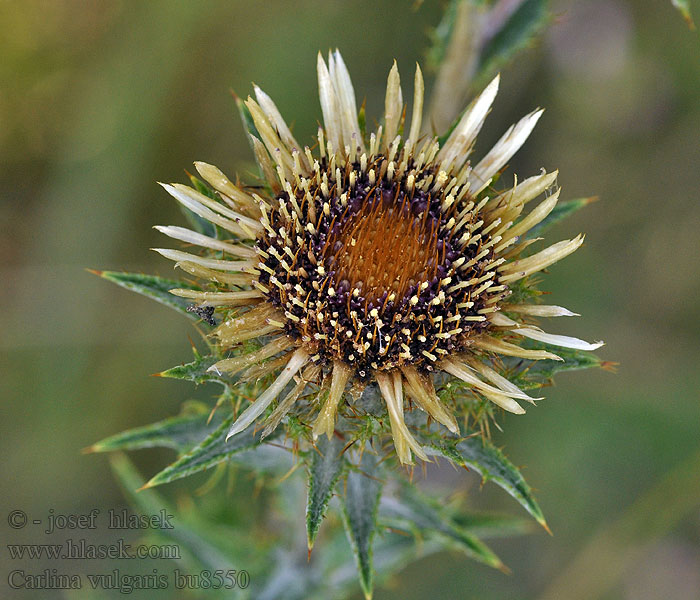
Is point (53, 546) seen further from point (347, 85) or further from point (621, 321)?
point (621, 321)

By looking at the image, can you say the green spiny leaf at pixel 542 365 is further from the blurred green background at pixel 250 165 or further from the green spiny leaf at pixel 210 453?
the blurred green background at pixel 250 165

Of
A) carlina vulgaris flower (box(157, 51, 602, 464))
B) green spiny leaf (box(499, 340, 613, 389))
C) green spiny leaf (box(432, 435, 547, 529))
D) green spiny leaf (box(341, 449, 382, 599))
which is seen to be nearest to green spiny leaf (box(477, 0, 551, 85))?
carlina vulgaris flower (box(157, 51, 602, 464))

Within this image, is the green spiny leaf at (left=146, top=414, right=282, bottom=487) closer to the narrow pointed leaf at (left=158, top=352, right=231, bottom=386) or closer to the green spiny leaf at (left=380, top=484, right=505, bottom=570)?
the narrow pointed leaf at (left=158, top=352, right=231, bottom=386)

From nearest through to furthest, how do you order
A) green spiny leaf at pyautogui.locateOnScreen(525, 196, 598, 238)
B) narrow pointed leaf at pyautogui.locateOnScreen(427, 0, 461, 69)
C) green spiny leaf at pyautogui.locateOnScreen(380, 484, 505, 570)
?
green spiny leaf at pyautogui.locateOnScreen(525, 196, 598, 238)
green spiny leaf at pyautogui.locateOnScreen(380, 484, 505, 570)
narrow pointed leaf at pyautogui.locateOnScreen(427, 0, 461, 69)

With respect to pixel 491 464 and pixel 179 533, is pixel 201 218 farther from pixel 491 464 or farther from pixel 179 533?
pixel 179 533

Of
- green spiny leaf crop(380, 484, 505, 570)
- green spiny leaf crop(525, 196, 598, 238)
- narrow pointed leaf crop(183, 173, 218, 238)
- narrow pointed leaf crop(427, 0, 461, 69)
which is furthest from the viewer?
narrow pointed leaf crop(427, 0, 461, 69)

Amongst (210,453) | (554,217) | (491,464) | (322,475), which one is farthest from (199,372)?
(554,217)
